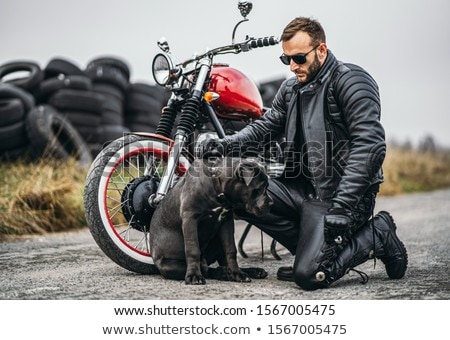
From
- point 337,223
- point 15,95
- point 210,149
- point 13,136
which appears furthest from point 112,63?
point 337,223

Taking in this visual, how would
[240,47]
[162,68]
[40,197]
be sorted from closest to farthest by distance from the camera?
[162,68], [240,47], [40,197]

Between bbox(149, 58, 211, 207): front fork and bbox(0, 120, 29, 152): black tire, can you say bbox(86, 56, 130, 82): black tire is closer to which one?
bbox(0, 120, 29, 152): black tire

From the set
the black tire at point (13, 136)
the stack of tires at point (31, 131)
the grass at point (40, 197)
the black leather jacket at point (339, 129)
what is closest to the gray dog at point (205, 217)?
the black leather jacket at point (339, 129)

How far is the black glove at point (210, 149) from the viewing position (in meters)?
3.23

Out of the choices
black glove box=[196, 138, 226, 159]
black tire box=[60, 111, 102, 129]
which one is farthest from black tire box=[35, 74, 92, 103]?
black glove box=[196, 138, 226, 159]

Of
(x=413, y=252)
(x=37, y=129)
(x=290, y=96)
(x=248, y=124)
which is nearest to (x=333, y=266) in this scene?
(x=290, y=96)

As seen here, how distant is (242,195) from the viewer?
300cm

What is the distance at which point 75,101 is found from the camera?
786cm

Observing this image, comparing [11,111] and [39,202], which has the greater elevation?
[11,111]

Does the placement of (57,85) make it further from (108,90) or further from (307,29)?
(307,29)

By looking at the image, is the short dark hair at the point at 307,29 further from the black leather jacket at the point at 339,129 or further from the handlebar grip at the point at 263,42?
the handlebar grip at the point at 263,42

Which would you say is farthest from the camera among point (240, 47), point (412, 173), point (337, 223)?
point (412, 173)

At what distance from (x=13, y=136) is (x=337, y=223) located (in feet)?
17.4
